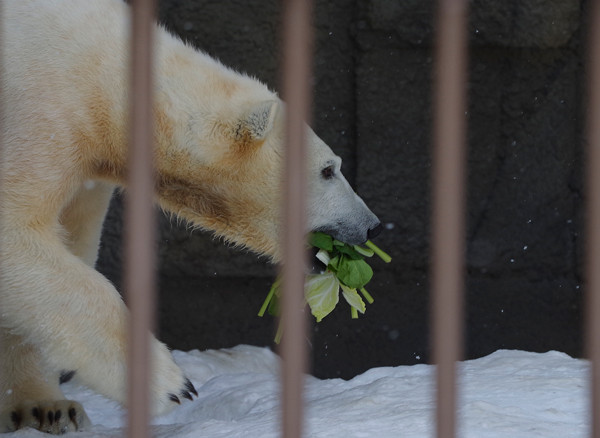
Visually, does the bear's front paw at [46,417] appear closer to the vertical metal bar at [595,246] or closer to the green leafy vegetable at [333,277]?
the green leafy vegetable at [333,277]

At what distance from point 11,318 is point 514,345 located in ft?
8.60

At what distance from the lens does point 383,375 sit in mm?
2809

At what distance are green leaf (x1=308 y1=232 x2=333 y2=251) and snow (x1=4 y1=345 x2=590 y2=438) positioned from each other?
38cm

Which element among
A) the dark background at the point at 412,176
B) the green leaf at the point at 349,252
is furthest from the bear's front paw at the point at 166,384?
the dark background at the point at 412,176

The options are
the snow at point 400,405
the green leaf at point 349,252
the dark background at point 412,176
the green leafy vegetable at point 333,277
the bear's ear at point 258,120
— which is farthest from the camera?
the dark background at point 412,176

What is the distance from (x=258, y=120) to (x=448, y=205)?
4.69ft

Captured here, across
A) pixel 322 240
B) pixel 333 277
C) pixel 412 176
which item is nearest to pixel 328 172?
pixel 322 240

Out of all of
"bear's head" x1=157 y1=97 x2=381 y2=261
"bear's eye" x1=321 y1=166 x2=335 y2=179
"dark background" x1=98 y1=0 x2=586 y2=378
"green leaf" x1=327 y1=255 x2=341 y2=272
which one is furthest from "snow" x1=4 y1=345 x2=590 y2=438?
"dark background" x1=98 y1=0 x2=586 y2=378

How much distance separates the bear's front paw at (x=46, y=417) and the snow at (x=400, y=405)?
68mm

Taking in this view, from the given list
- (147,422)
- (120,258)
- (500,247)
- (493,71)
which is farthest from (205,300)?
(147,422)

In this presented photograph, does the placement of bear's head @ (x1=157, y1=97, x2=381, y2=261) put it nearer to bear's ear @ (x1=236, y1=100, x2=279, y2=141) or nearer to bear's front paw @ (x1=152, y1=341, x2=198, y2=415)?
bear's ear @ (x1=236, y1=100, x2=279, y2=141)

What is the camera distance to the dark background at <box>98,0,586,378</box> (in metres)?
4.12

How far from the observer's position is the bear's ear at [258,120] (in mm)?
2635

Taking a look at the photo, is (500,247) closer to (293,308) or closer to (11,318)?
(11,318)
